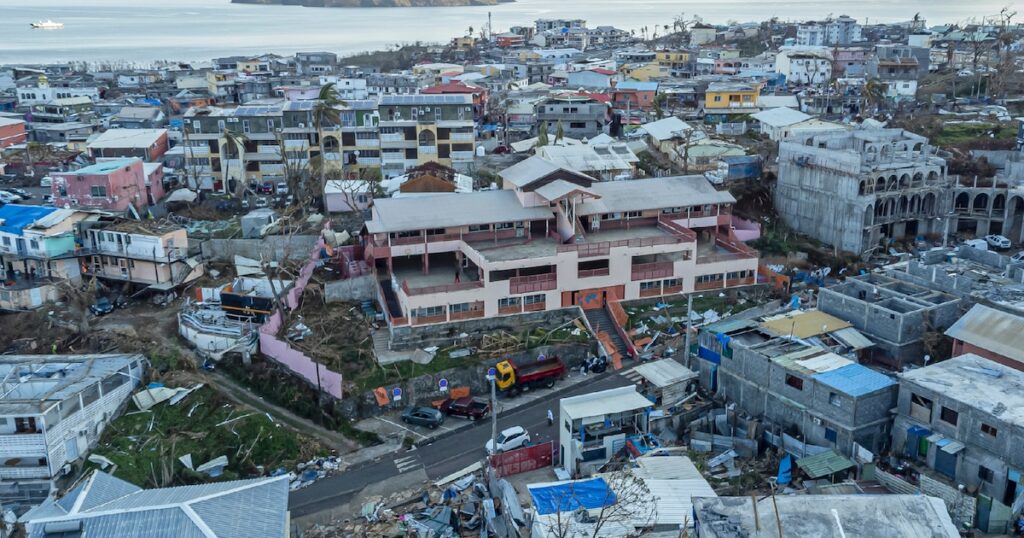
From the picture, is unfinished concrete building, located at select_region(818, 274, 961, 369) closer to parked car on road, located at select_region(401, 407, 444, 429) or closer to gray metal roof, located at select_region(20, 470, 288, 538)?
parked car on road, located at select_region(401, 407, 444, 429)

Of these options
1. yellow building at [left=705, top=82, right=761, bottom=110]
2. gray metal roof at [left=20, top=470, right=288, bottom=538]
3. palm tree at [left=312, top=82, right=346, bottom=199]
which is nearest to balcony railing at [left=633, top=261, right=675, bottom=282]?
gray metal roof at [left=20, top=470, right=288, bottom=538]

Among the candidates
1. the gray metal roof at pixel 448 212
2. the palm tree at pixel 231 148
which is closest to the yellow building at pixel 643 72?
the palm tree at pixel 231 148

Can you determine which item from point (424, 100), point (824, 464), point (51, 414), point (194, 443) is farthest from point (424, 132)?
point (824, 464)

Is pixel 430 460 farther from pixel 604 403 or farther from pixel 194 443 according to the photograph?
pixel 194 443

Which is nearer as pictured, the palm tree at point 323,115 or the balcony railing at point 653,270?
the balcony railing at point 653,270

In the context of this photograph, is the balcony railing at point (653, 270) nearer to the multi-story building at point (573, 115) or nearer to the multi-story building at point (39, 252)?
the multi-story building at point (39, 252)

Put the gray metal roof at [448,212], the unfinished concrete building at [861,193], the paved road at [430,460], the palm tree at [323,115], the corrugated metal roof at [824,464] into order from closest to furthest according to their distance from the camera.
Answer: the corrugated metal roof at [824,464], the paved road at [430,460], the gray metal roof at [448,212], the unfinished concrete building at [861,193], the palm tree at [323,115]
